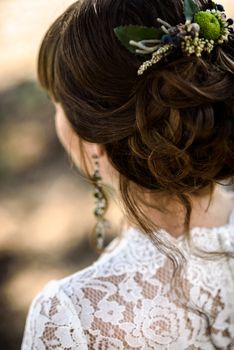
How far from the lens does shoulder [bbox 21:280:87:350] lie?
1314mm

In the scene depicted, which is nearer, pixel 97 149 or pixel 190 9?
pixel 190 9

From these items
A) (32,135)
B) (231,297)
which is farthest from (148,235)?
(32,135)

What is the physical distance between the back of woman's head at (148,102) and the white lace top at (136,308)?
0.42 feet

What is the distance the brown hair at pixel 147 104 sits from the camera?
1.22 metres

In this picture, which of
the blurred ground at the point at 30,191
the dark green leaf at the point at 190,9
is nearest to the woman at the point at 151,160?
the dark green leaf at the point at 190,9

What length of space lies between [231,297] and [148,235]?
0.72 feet

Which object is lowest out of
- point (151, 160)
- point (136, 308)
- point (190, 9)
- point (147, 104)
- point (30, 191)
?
point (30, 191)

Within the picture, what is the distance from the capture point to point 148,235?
142 cm

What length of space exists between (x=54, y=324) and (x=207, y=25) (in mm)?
669

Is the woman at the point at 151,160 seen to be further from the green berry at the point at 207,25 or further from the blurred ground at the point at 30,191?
the blurred ground at the point at 30,191

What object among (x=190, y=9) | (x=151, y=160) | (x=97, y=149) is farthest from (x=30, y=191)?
(x=190, y=9)

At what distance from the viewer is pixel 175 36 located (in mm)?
1201

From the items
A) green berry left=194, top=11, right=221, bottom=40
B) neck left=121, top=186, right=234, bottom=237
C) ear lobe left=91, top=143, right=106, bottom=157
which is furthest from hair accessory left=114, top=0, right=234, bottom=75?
neck left=121, top=186, right=234, bottom=237

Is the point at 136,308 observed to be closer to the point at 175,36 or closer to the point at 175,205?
the point at 175,205
